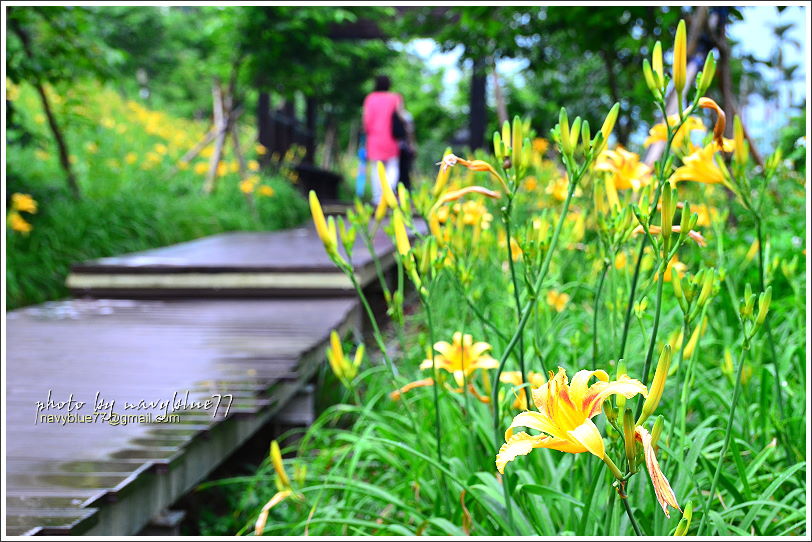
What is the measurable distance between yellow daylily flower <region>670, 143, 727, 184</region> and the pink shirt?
5.78m

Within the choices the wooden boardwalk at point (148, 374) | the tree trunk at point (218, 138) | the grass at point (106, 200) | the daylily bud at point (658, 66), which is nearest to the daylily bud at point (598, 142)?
the daylily bud at point (658, 66)

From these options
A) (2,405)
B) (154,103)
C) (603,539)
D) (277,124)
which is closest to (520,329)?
(603,539)

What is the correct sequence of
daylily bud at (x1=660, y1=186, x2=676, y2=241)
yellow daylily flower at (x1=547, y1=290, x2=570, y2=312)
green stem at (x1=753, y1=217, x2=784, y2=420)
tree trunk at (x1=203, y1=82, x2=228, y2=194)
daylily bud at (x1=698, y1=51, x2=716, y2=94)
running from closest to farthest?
daylily bud at (x1=660, y1=186, x2=676, y2=241)
daylily bud at (x1=698, y1=51, x2=716, y2=94)
green stem at (x1=753, y1=217, x2=784, y2=420)
yellow daylily flower at (x1=547, y1=290, x2=570, y2=312)
tree trunk at (x1=203, y1=82, x2=228, y2=194)

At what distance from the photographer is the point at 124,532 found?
1.46m

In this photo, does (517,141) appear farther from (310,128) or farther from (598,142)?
(310,128)

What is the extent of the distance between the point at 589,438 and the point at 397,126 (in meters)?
6.64

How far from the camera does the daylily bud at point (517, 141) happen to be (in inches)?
41.5

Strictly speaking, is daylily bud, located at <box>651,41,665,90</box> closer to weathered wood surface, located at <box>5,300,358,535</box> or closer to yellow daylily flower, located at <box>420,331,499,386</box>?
yellow daylily flower, located at <box>420,331,499,386</box>

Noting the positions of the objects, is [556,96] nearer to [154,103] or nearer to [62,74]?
[62,74]

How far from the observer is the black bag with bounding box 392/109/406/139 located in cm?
711

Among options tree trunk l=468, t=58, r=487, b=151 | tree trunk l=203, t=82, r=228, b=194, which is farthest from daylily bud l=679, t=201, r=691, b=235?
tree trunk l=468, t=58, r=487, b=151

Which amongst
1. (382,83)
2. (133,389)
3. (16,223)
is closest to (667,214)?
(133,389)

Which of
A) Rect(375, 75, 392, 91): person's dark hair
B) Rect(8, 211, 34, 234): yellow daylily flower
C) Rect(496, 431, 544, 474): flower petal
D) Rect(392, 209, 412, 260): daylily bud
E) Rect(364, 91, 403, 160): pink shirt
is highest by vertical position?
Rect(375, 75, 392, 91): person's dark hair

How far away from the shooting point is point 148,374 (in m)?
2.23
